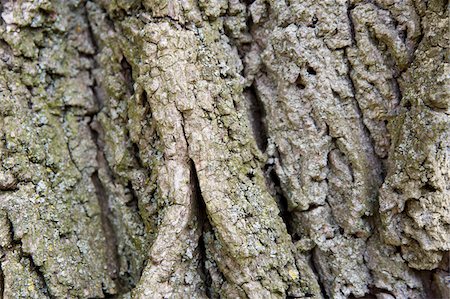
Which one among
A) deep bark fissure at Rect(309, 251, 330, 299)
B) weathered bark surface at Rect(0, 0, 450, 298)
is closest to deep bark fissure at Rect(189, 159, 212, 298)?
weathered bark surface at Rect(0, 0, 450, 298)

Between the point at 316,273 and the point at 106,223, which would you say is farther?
the point at 106,223

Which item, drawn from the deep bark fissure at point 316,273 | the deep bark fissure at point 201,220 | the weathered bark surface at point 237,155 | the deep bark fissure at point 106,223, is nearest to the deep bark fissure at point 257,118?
the weathered bark surface at point 237,155

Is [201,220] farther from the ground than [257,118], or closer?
closer

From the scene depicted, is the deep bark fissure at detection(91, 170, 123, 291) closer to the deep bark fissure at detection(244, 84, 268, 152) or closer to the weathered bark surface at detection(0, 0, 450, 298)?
the weathered bark surface at detection(0, 0, 450, 298)

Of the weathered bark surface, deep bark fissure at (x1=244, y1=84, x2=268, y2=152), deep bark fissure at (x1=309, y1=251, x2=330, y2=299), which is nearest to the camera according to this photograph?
the weathered bark surface

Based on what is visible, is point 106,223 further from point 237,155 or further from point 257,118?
point 257,118

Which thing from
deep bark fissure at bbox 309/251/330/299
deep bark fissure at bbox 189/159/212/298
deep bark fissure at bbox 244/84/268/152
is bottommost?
deep bark fissure at bbox 309/251/330/299

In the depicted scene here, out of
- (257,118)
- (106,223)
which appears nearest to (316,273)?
→ (257,118)

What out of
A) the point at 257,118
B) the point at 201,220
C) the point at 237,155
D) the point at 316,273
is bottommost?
the point at 316,273
